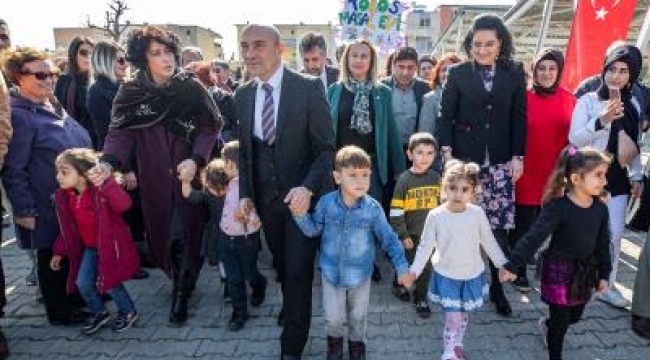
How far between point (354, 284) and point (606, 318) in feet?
7.67

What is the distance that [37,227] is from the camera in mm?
3900

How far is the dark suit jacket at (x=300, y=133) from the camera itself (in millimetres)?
3096

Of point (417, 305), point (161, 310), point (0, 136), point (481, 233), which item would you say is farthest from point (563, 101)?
point (0, 136)

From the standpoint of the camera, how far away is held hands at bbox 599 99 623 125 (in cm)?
368

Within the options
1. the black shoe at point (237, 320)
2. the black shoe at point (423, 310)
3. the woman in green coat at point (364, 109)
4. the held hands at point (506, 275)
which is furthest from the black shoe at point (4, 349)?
the held hands at point (506, 275)

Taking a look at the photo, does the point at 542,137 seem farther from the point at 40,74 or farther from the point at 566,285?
the point at 40,74

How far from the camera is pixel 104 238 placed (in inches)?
149

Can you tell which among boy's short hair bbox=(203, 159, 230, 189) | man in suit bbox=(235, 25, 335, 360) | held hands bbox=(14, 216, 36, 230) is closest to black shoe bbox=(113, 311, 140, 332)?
held hands bbox=(14, 216, 36, 230)

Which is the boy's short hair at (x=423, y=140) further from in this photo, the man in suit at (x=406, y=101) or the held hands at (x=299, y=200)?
the held hands at (x=299, y=200)

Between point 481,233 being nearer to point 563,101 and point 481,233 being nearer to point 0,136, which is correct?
point 563,101

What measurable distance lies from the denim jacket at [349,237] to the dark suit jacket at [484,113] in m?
1.28

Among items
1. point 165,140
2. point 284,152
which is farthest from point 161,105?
point 284,152

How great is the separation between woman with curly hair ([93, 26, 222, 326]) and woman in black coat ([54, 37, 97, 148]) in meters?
1.71

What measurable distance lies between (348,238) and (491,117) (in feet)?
5.53
